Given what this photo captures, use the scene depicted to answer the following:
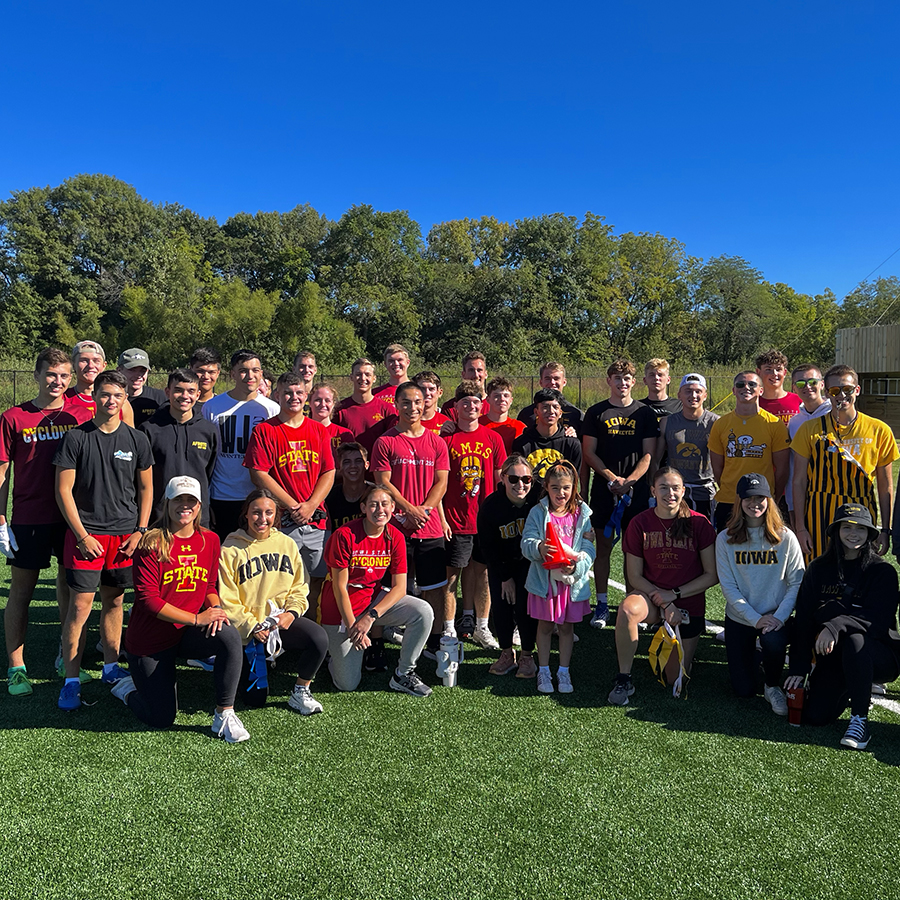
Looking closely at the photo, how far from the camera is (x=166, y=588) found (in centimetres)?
372

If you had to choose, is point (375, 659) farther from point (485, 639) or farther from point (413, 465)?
point (413, 465)

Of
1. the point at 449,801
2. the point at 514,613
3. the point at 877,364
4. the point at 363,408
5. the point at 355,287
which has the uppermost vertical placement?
the point at 355,287

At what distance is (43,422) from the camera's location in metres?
4.21

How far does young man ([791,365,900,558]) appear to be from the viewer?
14.8ft

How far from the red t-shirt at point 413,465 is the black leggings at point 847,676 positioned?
2.41 m

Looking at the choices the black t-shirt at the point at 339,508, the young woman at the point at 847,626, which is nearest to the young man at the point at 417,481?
the black t-shirt at the point at 339,508

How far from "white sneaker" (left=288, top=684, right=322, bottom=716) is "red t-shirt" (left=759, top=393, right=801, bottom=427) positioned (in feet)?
13.3

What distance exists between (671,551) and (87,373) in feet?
13.3

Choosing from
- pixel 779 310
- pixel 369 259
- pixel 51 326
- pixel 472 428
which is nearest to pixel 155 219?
pixel 51 326

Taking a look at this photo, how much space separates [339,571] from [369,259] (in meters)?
42.0

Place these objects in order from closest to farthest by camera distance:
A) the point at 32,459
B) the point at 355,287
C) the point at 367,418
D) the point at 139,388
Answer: the point at 32,459 < the point at 139,388 < the point at 367,418 < the point at 355,287

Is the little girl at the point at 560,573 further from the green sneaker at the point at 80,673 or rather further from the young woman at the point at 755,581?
the green sneaker at the point at 80,673

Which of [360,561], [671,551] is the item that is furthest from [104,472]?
[671,551]

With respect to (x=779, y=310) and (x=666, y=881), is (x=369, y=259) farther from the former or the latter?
(x=666, y=881)
